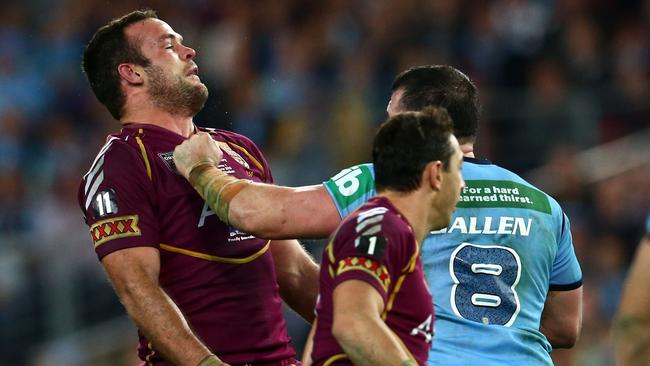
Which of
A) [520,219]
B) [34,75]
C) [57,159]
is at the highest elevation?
[34,75]

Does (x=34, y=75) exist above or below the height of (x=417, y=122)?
above

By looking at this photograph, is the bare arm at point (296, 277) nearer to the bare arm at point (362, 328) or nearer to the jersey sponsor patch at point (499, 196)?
the jersey sponsor patch at point (499, 196)

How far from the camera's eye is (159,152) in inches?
216

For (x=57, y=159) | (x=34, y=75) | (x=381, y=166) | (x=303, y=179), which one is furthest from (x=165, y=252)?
(x=34, y=75)

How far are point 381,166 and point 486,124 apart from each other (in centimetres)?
864

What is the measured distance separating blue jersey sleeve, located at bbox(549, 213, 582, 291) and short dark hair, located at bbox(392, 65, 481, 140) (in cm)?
58

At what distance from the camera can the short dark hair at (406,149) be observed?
4336 mm

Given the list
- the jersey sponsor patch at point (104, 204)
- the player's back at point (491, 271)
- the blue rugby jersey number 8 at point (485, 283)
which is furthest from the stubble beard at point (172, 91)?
the blue rugby jersey number 8 at point (485, 283)

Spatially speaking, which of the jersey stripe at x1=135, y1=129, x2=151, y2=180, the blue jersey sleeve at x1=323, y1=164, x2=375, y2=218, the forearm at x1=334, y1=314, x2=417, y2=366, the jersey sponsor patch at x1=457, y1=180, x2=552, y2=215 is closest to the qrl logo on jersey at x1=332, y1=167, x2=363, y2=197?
the blue jersey sleeve at x1=323, y1=164, x2=375, y2=218

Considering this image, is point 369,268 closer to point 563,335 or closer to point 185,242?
point 185,242

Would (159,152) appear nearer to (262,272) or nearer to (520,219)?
(262,272)

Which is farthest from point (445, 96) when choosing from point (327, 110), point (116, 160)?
point (327, 110)

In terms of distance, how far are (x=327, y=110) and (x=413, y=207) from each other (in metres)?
9.03

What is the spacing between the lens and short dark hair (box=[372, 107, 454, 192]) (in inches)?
171
